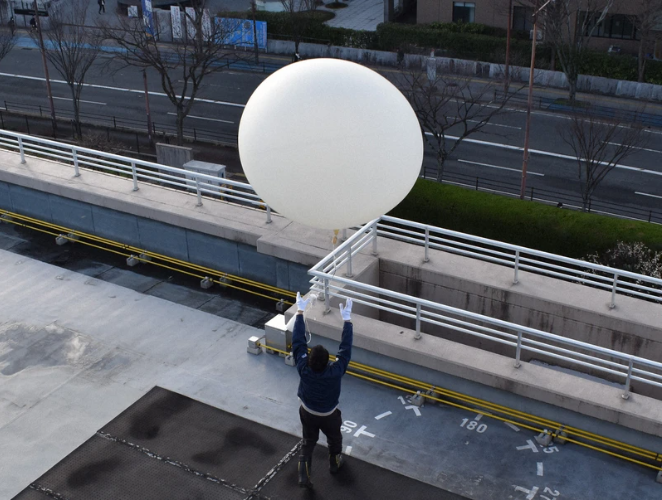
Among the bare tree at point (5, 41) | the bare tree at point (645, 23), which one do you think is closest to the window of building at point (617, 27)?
the bare tree at point (645, 23)

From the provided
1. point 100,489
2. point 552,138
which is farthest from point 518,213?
point 552,138

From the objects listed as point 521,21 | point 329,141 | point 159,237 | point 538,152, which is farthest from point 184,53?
point 329,141

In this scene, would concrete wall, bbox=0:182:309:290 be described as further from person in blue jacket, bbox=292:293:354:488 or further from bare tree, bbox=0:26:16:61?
bare tree, bbox=0:26:16:61

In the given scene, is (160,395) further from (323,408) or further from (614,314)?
(614,314)

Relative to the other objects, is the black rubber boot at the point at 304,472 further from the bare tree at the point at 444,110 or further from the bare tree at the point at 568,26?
the bare tree at the point at 568,26

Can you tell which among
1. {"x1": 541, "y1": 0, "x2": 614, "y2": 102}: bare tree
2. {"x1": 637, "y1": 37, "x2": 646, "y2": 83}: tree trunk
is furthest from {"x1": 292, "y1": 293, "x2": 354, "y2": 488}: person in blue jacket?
{"x1": 637, "y1": 37, "x2": 646, "y2": 83}: tree trunk
